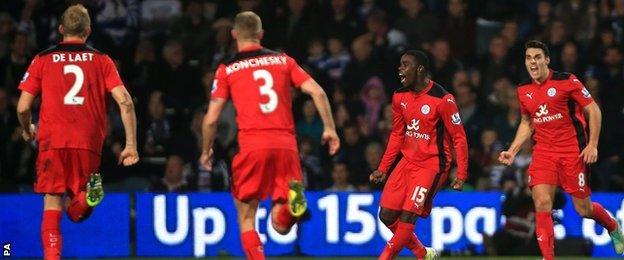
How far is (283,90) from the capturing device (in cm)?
1057

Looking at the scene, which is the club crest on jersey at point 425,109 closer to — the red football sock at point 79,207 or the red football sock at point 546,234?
the red football sock at point 546,234

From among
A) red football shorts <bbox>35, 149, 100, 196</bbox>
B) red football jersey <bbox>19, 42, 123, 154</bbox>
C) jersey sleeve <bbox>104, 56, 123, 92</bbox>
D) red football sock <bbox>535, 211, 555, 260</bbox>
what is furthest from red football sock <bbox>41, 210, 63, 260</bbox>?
red football sock <bbox>535, 211, 555, 260</bbox>

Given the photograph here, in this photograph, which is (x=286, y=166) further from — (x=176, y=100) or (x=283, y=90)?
(x=176, y=100)

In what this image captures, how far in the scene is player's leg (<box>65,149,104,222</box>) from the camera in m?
11.2

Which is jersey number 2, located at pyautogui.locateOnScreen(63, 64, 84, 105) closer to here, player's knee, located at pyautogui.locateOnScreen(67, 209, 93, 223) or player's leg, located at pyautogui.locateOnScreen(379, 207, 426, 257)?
player's knee, located at pyautogui.locateOnScreen(67, 209, 93, 223)

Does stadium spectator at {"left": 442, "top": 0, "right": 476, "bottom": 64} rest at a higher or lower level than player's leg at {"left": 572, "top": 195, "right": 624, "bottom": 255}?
higher

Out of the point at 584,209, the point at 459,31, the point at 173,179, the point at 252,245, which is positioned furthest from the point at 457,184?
the point at 459,31

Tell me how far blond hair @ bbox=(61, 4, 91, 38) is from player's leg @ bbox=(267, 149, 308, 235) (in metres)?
1.89

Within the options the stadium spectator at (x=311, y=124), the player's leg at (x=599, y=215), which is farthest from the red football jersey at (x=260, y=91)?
the stadium spectator at (x=311, y=124)

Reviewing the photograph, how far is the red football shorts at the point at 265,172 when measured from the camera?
1055 centimetres

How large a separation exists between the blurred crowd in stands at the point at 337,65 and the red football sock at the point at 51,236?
220 inches

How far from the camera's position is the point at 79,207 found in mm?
11305
